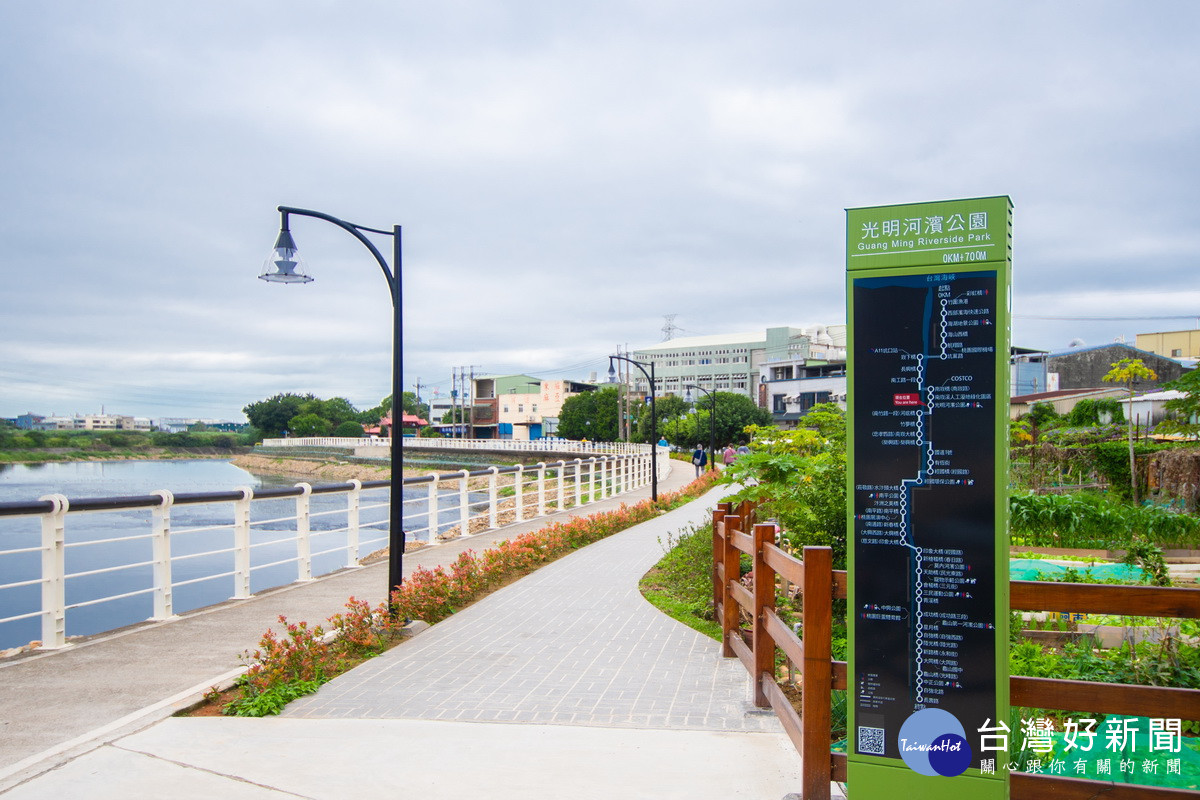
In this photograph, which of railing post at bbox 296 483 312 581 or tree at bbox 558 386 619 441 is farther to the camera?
tree at bbox 558 386 619 441

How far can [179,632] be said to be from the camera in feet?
24.2

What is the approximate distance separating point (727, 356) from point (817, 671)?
129084 mm

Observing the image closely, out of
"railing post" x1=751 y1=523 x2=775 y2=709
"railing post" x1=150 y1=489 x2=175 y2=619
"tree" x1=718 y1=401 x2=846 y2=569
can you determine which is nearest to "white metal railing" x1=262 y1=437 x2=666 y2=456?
"tree" x1=718 y1=401 x2=846 y2=569

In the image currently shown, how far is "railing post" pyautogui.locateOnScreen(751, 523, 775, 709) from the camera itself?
15.6ft

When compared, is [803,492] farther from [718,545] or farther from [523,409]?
[523,409]

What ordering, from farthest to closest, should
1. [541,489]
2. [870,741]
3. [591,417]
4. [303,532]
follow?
1. [591,417]
2. [541,489]
3. [303,532]
4. [870,741]

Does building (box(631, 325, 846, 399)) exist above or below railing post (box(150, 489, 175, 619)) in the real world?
above

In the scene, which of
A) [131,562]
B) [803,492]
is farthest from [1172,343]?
[131,562]

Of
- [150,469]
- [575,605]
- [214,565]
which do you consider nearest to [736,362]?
[150,469]

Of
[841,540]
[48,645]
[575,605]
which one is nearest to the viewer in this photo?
[48,645]

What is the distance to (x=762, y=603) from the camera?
15.8ft

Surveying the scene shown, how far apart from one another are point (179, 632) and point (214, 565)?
1605cm

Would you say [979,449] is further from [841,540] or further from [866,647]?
[841,540]

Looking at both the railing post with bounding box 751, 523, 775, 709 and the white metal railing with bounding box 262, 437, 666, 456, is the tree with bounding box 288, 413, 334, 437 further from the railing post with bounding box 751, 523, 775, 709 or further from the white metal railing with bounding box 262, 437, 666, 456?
the railing post with bounding box 751, 523, 775, 709
